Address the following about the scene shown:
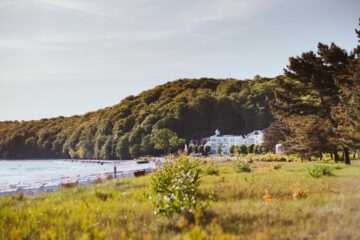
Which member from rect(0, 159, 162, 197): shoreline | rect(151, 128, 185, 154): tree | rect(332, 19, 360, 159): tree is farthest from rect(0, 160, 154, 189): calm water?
rect(332, 19, 360, 159): tree

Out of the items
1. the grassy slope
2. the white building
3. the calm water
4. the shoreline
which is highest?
the white building

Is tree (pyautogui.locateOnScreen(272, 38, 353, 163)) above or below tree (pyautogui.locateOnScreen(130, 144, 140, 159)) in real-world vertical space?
above

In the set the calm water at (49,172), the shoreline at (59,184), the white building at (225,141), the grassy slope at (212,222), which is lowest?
the calm water at (49,172)

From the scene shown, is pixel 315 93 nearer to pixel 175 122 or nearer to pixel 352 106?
pixel 352 106

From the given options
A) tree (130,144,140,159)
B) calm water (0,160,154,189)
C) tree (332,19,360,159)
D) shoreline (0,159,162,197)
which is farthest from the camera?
tree (130,144,140,159)

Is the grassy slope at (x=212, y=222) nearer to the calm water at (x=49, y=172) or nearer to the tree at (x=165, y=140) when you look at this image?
the calm water at (x=49, y=172)

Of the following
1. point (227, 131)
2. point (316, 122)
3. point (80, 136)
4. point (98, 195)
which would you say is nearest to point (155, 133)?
point (227, 131)

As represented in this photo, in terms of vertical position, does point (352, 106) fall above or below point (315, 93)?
below

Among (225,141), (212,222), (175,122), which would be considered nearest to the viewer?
(212,222)

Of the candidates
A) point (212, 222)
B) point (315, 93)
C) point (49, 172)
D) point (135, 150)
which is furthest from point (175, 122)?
point (212, 222)

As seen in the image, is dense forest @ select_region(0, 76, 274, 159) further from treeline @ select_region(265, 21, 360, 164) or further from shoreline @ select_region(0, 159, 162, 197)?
treeline @ select_region(265, 21, 360, 164)

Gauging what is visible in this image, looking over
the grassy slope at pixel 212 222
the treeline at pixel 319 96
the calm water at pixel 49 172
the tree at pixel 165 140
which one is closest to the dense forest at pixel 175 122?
the tree at pixel 165 140

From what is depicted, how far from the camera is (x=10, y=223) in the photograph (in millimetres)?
7613

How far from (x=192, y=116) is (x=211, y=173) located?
12265 cm
